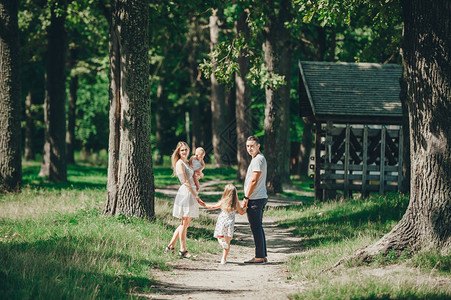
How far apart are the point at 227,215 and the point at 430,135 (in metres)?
3.75

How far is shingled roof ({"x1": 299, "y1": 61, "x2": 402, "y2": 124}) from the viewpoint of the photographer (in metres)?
18.8

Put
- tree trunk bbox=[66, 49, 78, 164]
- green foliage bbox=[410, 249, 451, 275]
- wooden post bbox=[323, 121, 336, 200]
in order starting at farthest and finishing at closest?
tree trunk bbox=[66, 49, 78, 164], wooden post bbox=[323, 121, 336, 200], green foliage bbox=[410, 249, 451, 275]

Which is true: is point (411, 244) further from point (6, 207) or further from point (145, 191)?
point (6, 207)

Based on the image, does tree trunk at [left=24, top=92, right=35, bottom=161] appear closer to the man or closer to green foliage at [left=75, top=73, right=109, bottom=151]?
green foliage at [left=75, top=73, right=109, bottom=151]

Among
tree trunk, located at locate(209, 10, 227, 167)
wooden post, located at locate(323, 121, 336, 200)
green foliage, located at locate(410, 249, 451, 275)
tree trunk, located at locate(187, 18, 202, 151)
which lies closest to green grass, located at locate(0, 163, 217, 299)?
green foliage, located at locate(410, 249, 451, 275)

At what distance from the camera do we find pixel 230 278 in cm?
827

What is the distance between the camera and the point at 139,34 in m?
11.6

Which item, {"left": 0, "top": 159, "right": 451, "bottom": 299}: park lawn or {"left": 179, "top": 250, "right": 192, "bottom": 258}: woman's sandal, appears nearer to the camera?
{"left": 0, "top": 159, "right": 451, "bottom": 299}: park lawn

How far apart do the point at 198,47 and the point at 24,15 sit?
14354 mm

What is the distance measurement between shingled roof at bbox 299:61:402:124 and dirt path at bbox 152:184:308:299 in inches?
336

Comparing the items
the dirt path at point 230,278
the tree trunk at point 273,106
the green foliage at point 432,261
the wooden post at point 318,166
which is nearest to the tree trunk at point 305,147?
the tree trunk at point 273,106

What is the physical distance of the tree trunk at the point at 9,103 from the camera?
1603 cm

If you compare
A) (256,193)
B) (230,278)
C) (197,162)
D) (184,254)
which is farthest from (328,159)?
(230,278)

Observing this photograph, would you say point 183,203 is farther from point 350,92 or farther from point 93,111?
point 93,111
